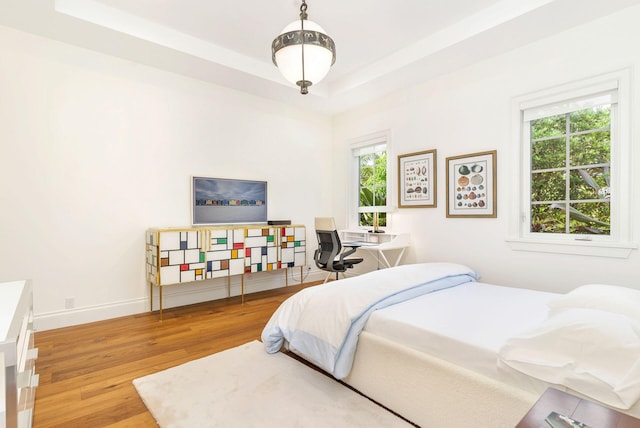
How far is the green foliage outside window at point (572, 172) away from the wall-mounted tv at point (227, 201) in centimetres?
308

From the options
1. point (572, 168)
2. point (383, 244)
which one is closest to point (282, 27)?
point (383, 244)

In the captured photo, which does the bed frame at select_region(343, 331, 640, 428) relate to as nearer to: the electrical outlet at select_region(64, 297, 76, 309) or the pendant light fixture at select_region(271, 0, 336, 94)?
the pendant light fixture at select_region(271, 0, 336, 94)

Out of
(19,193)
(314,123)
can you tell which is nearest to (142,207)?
(19,193)

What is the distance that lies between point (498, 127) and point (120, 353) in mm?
3876

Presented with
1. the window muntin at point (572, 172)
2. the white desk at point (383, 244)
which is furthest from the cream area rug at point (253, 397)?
the window muntin at point (572, 172)

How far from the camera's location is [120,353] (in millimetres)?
2525

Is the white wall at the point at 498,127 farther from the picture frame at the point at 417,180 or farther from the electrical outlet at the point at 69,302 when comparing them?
the electrical outlet at the point at 69,302

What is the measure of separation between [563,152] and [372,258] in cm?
248

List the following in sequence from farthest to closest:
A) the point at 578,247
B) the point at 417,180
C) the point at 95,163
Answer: the point at 417,180, the point at 95,163, the point at 578,247

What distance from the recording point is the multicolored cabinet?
3.29 m

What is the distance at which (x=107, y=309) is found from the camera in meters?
3.31

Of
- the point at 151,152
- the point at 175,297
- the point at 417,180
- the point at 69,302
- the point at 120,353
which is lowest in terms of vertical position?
the point at 120,353

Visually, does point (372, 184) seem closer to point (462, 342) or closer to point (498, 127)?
point (498, 127)

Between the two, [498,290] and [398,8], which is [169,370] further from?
[398,8]
